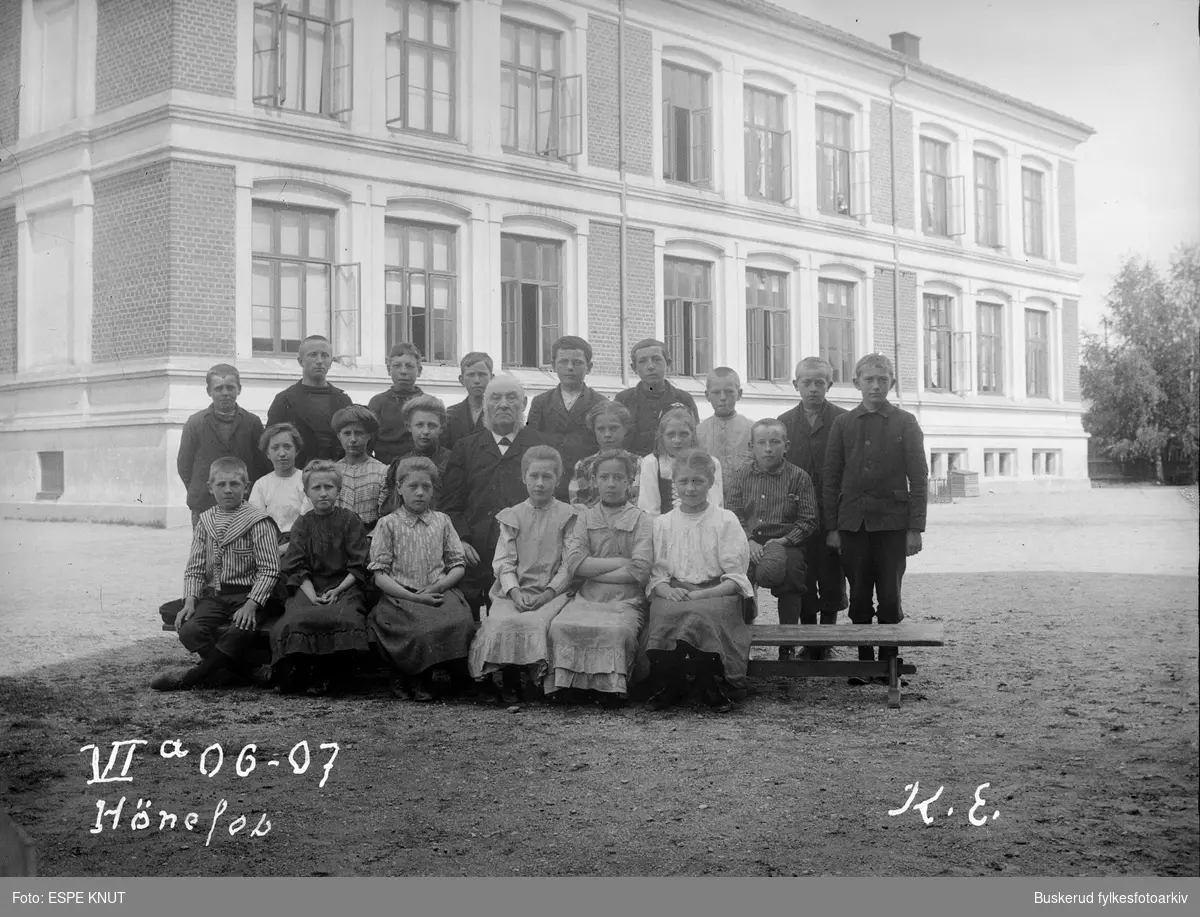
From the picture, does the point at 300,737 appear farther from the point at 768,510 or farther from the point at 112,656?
the point at 768,510

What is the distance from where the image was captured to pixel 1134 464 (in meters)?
3.88

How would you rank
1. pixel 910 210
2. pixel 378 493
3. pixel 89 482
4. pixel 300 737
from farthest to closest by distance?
1. pixel 89 482
2. pixel 378 493
3. pixel 910 210
4. pixel 300 737

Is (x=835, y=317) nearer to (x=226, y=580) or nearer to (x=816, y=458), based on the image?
(x=816, y=458)

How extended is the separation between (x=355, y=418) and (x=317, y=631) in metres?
1.00

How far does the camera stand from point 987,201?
5047mm

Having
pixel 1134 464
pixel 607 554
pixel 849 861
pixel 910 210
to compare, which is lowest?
pixel 849 861

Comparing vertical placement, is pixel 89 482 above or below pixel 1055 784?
above

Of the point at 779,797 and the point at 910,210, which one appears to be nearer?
the point at 779,797

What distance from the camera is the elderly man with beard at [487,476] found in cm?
530

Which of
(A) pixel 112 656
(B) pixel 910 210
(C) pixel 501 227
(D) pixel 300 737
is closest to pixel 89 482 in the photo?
(A) pixel 112 656

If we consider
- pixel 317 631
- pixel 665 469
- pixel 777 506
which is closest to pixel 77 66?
pixel 317 631

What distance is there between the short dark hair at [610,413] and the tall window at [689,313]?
2.23 ft

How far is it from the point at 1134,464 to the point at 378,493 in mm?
3234

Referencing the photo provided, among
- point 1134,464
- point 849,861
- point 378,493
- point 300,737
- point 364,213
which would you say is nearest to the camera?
point 849,861
